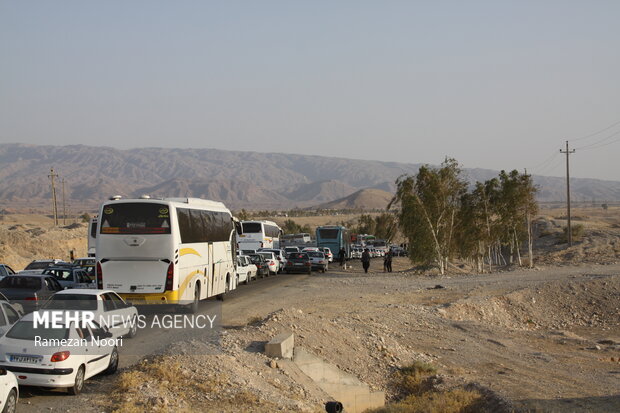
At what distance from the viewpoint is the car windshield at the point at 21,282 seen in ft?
69.7

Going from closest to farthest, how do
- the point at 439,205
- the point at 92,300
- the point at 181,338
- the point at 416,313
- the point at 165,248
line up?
1. the point at 92,300
2. the point at 181,338
3. the point at 165,248
4. the point at 416,313
5. the point at 439,205

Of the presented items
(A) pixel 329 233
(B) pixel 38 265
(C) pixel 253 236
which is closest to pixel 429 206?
(C) pixel 253 236

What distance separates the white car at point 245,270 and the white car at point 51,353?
2377cm

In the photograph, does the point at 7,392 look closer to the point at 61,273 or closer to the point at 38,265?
the point at 61,273

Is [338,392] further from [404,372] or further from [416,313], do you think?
[416,313]

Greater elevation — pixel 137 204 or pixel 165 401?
pixel 137 204

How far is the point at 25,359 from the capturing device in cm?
1143

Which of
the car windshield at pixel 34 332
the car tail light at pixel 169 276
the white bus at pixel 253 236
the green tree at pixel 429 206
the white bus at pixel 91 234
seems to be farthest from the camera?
the white bus at pixel 253 236

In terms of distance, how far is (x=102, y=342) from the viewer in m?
12.9

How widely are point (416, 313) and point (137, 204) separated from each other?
432 inches

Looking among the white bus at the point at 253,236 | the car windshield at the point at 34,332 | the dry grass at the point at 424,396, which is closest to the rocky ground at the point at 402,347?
the dry grass at the point at 424,396

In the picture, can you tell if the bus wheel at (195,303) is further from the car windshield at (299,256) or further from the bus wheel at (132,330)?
the car windshield at (299,256)

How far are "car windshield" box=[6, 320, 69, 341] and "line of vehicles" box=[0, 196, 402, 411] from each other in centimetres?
2

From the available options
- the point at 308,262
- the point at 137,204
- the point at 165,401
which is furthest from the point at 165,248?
the point at 308,262
